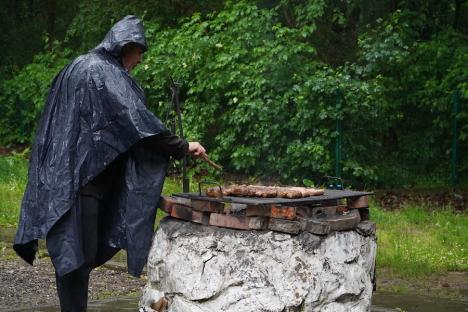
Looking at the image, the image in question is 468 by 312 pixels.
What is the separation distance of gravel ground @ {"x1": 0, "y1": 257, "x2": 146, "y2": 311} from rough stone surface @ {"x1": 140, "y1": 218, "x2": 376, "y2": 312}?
91.6 inches

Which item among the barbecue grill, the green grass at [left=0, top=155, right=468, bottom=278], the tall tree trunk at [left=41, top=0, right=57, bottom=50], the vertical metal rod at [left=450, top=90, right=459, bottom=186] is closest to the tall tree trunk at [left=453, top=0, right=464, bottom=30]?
the vertical metal rod at [left=450, top=90, right=459, bottom=186]

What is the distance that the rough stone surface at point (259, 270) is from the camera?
4664mm

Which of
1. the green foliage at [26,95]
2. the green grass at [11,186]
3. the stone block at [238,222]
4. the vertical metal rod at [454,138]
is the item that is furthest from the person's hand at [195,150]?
the green foliage at [26,95]

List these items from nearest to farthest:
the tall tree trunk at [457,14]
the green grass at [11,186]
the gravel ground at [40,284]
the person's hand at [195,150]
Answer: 1. the person's hand at [195,150]
2. the gravel ground at [40,284]
3. the green grass at [11,186]
4. the tall tree trunk at [457,14]

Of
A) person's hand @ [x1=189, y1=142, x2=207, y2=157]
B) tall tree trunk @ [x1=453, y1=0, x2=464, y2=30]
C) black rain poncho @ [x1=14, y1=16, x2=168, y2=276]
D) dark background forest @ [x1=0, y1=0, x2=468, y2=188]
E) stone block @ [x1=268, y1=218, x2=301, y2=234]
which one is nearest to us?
stone block @ [x1=268, y1=218, x2=301, y2=234]

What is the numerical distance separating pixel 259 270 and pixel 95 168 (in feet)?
3.36

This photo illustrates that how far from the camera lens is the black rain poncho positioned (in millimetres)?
4867

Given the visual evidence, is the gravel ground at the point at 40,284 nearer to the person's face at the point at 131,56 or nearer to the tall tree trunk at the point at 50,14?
the person's face at the point at 131,56

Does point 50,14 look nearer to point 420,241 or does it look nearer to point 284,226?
point 420,241

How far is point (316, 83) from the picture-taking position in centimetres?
1191

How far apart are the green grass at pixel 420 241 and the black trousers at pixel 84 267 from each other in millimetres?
3765

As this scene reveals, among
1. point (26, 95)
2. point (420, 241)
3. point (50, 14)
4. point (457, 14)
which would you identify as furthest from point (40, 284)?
point (50, 14)

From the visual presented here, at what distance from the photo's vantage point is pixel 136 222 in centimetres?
489

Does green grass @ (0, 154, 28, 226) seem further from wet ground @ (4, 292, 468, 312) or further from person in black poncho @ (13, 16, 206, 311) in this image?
person in black poncho @ (13, 16, 206, 311)
